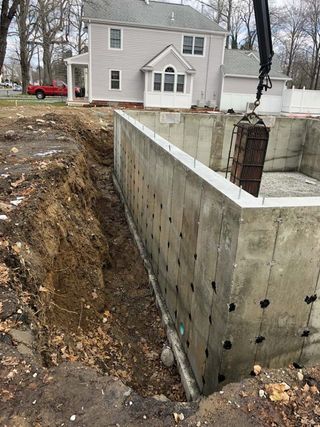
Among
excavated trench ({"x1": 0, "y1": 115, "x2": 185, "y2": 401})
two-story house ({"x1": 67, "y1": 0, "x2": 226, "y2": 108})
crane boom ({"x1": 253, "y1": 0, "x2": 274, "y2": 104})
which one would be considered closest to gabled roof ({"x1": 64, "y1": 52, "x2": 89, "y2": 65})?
two-story house ({"x1": 67, "y1": 0, "x2": 226, "y2": 108})

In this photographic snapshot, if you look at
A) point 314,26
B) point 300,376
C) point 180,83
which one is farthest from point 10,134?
point 314,26

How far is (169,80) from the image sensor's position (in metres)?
23.6

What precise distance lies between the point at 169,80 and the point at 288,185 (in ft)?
44.8

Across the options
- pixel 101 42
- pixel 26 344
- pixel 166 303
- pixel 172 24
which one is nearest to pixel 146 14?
pixel 172 24

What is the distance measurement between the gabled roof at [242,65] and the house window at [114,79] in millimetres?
7382

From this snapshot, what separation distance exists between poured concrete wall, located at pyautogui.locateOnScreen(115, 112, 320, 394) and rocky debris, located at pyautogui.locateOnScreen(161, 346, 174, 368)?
27 cm

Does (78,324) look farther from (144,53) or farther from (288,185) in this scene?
(144,53)

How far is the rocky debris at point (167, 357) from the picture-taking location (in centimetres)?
486

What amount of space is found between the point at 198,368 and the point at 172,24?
2441 cm

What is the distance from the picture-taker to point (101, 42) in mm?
22828

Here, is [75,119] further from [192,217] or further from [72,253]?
[192,217]

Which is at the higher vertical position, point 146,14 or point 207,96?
point 146,14

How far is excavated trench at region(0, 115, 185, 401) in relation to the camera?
13.4 feet

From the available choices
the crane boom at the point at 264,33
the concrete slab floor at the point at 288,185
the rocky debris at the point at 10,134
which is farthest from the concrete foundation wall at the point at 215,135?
the crane boom at the point at 264,33
